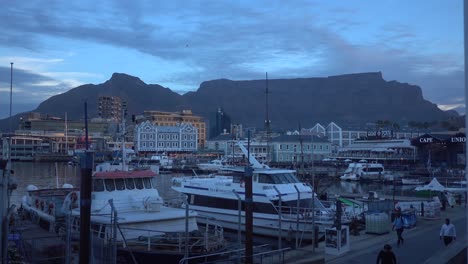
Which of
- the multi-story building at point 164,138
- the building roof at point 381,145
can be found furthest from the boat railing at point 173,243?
the multi-story building at point 164,138

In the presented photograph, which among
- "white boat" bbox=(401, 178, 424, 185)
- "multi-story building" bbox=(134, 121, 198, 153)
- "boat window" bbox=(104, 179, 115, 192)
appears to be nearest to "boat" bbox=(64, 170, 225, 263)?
"boat window" bbox=(104, 179, 115, 192)

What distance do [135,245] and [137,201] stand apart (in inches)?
145

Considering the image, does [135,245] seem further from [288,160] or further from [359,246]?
[288,160]

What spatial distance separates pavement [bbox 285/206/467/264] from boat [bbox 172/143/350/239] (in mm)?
2872

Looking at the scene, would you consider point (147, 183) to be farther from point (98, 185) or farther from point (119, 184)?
point (98, 185)

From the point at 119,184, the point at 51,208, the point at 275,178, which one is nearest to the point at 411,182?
the point at 275,178

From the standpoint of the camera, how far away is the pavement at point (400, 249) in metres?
14.0

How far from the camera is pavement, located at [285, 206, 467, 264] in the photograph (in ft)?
46.1

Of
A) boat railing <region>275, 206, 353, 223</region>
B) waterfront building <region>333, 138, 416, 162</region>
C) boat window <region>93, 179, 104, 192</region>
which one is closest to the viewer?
boat window <region>93, 179, 104, 192</region>

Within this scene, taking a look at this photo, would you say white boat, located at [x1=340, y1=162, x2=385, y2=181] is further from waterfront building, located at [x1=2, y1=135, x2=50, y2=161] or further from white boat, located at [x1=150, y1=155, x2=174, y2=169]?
waterfront building, located at [x1=2, y1=135, x2=50, y2=161]

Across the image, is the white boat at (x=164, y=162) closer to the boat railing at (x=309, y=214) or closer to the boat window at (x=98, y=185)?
the boat railing at (x=309, y=214)

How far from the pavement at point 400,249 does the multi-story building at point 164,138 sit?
91795 millimetres

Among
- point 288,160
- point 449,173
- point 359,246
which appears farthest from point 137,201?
point 288,160

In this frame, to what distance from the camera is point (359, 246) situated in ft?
54.7
